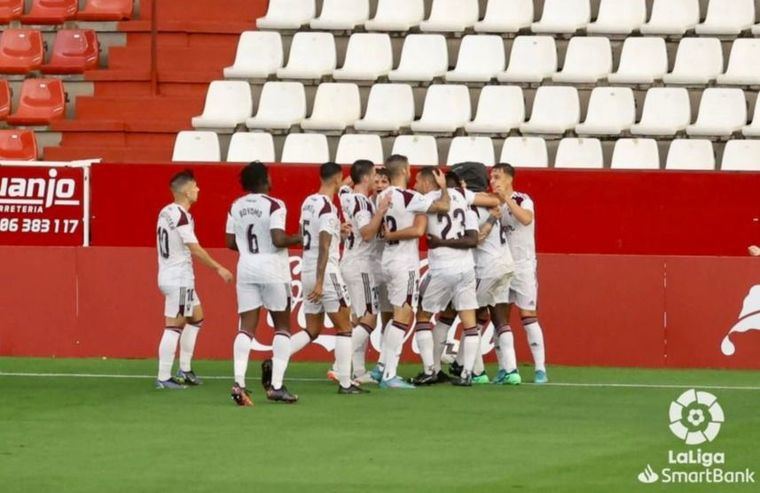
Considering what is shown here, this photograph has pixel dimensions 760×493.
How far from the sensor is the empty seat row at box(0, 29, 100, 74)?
2598 centimetres

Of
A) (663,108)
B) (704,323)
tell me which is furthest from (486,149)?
(704,323)

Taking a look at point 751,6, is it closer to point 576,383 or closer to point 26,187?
point 576,383

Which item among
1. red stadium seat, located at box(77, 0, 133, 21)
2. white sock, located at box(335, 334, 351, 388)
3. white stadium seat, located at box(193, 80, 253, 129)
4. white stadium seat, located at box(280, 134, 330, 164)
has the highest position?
red stadium seat, located at box(77, 0, 133, 21)

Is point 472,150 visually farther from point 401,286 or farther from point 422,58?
point 401,286

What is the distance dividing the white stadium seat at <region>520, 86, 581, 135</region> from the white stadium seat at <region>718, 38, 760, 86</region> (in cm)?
192

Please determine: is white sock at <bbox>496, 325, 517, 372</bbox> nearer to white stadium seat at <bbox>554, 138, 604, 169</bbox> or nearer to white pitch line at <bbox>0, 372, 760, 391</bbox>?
white pitch line at <bbox>0, 372, 760, 391</bbox>

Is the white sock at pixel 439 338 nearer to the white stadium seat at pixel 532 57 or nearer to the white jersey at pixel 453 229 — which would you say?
the white jersey at pixel 453 229

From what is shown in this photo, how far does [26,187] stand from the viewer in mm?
22422

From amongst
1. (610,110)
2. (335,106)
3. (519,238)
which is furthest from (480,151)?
(519,238)

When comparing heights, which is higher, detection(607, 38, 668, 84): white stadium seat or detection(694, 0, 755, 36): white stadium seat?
detection(694, 0, 755, 36): white stadium seat

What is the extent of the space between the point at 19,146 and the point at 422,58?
18.3ft

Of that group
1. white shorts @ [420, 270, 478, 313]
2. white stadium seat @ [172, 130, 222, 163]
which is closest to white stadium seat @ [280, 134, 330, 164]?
white stadium seat @ [172, 130, 222, 163]

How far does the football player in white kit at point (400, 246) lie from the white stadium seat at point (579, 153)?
5.20 meters

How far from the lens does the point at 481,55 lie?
24281mm
